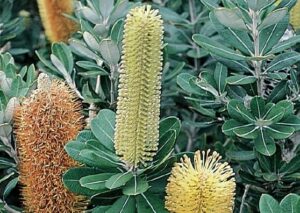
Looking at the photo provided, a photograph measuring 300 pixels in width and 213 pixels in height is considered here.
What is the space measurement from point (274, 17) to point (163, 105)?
89cm

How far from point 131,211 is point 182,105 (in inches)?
42.6

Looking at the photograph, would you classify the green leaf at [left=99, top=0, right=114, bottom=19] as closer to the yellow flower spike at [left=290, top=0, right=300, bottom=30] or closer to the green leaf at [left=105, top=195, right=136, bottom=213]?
the yellow flower spike at [left=290, top=0, right=300, bottom=30]

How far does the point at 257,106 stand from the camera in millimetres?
2141

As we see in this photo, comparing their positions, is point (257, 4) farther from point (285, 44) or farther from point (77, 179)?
point (77, 179)

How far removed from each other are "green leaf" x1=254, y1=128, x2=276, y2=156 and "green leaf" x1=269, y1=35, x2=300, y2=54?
0.83 feet

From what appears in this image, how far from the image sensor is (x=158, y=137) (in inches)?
75.7

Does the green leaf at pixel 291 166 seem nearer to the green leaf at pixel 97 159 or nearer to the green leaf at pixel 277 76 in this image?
the green leaf at pixel 277 76

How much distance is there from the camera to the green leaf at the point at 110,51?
2.24 metres

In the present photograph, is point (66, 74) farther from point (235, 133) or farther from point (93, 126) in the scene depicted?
point (235, 133)

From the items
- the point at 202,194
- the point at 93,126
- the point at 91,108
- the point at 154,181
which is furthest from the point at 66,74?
the point at 202,194

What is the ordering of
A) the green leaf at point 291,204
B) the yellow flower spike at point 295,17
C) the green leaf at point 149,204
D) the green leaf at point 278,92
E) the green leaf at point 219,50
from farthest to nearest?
the yellow flower spike at point 295,17 < the green leaf at point 278,92 < the green leaf at point 219,50 < the green leaf at point 149,204 < the green leaf at point 291,204

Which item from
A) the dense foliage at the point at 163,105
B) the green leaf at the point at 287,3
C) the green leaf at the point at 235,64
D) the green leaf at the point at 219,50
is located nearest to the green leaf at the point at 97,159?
the dense foliage at the point at 163,105

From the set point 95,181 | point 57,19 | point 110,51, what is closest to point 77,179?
point 95,181

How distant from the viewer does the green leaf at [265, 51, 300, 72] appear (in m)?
2.21
